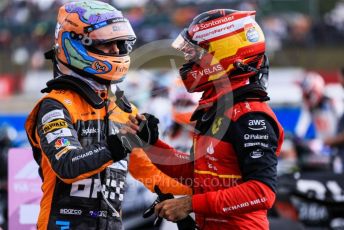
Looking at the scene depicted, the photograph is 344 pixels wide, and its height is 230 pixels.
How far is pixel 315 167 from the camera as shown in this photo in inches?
417

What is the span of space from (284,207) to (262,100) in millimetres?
4358

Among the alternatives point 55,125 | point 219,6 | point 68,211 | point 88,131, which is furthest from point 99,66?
point 219,6

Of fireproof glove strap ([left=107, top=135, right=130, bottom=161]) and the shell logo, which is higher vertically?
the shell logo

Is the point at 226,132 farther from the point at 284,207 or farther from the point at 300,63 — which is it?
the point at 300,63

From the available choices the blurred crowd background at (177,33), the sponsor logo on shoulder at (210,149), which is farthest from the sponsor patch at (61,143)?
the blurred crowd background at (177,33)

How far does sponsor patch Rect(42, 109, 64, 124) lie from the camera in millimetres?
4239

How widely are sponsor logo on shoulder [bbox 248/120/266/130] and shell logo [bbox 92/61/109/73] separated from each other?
95cm

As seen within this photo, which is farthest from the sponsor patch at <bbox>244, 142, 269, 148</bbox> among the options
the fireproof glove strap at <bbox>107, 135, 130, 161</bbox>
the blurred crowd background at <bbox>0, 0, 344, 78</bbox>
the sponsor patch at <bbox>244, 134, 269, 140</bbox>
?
the blurred crowd background at <bbox>0, 0, 344, 78</bbox>

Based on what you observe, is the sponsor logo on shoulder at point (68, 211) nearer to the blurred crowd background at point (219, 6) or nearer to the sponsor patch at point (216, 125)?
the sponsor patch at point (216, 125)

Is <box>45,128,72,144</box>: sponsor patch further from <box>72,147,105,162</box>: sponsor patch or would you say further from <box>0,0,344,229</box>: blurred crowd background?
<box>0,0,344,229</box>: blurred crowd background

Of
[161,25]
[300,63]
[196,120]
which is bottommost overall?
[196,120]

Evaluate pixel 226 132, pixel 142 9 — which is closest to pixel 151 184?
pixel 226 132

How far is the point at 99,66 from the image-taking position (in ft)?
14.8

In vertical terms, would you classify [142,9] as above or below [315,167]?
above
